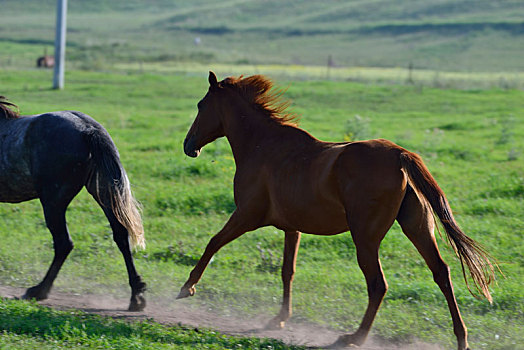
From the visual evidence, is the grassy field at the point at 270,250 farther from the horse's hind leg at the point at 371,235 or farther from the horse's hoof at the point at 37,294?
the horse's hind leg at the point at 371,235

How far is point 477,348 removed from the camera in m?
5.74

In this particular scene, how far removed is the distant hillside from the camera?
60844 mm

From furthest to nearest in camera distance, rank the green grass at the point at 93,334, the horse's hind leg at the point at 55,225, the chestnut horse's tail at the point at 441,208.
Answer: the horse's hind leg at the point at 55,225 → the chestnut horse's tail at the point at 441,208 → the green grass at the point at 93,334

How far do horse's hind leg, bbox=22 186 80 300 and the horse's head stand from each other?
1.26 m

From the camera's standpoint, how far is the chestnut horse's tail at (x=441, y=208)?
535cm

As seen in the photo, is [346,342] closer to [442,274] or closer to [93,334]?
[442,274]

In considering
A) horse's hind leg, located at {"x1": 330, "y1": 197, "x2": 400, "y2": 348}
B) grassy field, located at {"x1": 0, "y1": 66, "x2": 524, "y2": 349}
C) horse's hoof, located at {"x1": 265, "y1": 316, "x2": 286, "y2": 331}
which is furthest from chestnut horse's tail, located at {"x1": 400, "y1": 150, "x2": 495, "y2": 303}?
horse's hoof, located at {"x1": 265, "y1": 316, "x2": 286, "y2": 331}

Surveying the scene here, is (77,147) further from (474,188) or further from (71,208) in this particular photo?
(474,188)

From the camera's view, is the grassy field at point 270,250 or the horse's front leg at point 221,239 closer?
the horse's front leg at point 221,239

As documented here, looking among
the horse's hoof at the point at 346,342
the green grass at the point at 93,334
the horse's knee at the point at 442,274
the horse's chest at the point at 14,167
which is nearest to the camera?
the green grass at the point at 93,334

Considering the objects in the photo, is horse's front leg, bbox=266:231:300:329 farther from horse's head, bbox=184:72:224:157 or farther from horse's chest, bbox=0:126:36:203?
horse's chest, bbox=0:126:36:203

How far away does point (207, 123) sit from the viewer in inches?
267

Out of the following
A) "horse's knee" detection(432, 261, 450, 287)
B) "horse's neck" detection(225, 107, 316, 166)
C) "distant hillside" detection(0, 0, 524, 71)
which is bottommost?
"horse's knee" detection(432, 261, 450, 287)

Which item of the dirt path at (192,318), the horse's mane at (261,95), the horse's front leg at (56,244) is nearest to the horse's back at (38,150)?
the horse's front leg at (56,244)
